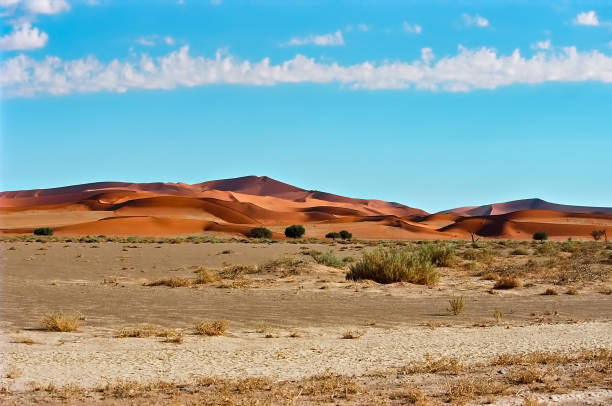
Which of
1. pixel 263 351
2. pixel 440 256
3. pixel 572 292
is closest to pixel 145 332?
pixel 263 351

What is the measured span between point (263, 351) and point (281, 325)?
3.24 meters

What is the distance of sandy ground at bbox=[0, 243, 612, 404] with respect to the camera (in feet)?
35.8

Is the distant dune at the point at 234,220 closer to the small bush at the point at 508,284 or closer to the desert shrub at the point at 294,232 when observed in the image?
the desert shrub at the point at 294,232

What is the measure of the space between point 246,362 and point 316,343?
208 cm

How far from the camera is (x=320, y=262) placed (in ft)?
104

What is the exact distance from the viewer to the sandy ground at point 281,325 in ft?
35.8

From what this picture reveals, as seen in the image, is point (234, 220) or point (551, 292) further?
point (234, 220)

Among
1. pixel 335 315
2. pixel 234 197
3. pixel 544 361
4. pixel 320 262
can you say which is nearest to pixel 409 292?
pixel 335 315

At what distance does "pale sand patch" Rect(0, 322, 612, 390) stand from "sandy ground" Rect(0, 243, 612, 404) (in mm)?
19

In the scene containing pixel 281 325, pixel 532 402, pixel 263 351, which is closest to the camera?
pixel 532 402

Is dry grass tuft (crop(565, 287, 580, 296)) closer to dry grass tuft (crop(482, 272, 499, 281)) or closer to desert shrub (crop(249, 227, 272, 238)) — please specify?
dry grass tuft (crop(482, 272, 499, 281))

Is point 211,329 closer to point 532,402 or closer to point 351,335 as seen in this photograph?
point 351,335

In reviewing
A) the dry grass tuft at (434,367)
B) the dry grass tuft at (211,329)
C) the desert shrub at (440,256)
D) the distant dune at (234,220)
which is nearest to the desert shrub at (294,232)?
the distant dune at (234,220)

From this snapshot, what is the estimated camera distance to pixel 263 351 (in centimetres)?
1227
